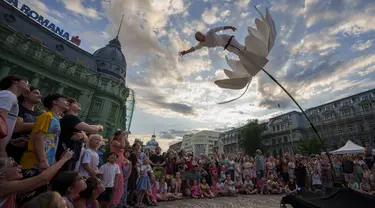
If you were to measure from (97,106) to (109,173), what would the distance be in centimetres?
2929

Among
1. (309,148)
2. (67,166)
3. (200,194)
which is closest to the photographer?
(67,166)

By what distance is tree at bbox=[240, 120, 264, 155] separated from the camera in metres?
49.7

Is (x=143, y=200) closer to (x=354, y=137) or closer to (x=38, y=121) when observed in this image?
(x=38, y=121)

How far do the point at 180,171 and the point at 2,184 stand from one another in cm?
789

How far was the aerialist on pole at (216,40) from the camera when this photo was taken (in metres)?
2.06

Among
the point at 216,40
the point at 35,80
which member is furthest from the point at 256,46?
the point at 35,80

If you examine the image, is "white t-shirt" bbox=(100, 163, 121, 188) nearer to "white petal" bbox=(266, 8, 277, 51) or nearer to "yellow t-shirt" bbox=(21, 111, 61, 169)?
"yellow t-shirt" bbox=(21, 111, 61, 169)

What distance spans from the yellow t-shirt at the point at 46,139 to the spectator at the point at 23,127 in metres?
0.27

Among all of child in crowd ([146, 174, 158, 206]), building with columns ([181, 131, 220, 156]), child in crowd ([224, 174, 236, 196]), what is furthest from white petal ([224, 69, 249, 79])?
building with columns ([181, 131, 220, 156])

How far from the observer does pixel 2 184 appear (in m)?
1.64

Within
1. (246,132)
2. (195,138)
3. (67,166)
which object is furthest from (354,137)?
(195,138)

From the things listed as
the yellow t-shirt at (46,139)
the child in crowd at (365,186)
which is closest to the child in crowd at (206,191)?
the yellow t-shirt at (46,139)

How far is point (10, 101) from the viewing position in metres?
2.08

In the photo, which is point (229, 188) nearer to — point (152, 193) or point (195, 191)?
point (195, 191)
